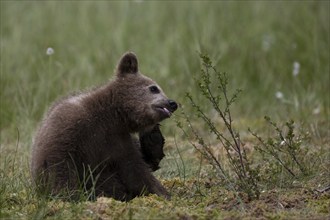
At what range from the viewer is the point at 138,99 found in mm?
7227

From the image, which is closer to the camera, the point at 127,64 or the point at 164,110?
the point at 164,110

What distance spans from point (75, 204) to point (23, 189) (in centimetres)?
109

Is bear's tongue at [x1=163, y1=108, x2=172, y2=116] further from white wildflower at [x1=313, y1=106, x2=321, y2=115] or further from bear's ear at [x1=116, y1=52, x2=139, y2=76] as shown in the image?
white wildflower at [x1=313, y1=106, x2=321, y2=115]

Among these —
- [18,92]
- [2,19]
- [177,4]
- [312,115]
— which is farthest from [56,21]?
[312,115]

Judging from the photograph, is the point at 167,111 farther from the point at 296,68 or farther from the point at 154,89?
the point at 296,68

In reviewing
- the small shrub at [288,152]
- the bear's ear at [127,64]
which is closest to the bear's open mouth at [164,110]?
the bear's ear at [127,64]

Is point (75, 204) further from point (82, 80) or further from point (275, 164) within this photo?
point (82, 80)

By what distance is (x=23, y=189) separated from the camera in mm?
6742

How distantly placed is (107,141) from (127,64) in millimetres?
→ 874

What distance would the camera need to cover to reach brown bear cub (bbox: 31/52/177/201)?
650cm

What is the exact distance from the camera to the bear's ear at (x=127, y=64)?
24.3ft

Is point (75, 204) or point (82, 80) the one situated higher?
point (82, 80)

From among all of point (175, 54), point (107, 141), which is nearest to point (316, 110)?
point (175, 54)

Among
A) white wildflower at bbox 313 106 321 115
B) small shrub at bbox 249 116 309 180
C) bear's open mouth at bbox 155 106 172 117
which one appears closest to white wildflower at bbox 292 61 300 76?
white wildflower at bbox 313 106 321 115
